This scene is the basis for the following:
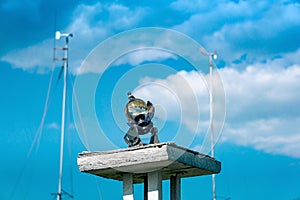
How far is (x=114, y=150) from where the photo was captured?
13.7 metres

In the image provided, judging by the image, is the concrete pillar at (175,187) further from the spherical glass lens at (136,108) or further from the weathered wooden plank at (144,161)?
the spherical glass lens at (136,108)

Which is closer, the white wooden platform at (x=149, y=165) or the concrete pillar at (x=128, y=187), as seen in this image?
the white wooden platform at (x=149, y=165)

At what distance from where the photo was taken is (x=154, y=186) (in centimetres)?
1400

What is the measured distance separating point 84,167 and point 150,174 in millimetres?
1573

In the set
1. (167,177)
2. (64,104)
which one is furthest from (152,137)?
(64,104)

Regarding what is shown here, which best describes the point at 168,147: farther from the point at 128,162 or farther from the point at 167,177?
the point at 167,177

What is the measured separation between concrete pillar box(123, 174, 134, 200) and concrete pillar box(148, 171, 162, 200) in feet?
1.71

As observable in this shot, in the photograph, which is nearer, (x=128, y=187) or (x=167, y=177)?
(x=128, y=187)

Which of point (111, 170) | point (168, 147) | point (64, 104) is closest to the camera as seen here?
point (168, 147)

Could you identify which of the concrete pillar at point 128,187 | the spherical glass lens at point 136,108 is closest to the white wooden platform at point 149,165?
the concrete pillar at point 128,187

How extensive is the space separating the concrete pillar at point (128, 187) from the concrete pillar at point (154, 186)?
520 millimetres

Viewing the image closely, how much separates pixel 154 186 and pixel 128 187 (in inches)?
28.9

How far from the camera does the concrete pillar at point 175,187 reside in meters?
15.1

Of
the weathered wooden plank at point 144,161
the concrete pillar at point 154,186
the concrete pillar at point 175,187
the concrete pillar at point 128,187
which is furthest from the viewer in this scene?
the concrete pillar at point 175,187
